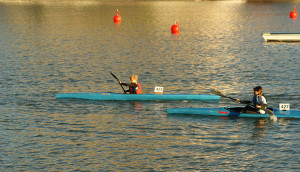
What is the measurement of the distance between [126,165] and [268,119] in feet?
25.1

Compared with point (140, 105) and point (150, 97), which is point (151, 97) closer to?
point (150, 97)

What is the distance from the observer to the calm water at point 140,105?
17391mm

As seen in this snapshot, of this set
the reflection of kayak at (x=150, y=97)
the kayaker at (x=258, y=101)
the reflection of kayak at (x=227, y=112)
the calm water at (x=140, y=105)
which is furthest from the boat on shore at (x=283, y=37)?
the kayaker at (x=258, y=101)

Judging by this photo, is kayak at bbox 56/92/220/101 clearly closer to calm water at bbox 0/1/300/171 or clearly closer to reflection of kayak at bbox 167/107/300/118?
calm water at bbox 0/1/300/171

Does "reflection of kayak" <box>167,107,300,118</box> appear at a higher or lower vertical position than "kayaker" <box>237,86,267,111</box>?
lower

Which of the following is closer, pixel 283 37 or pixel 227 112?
pixel 227 112

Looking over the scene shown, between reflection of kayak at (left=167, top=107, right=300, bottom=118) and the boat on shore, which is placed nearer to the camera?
reflection of kayak at (left=167, top=107, right=300, bottom=118)

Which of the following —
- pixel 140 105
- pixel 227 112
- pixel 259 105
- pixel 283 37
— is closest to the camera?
pixel 259 105

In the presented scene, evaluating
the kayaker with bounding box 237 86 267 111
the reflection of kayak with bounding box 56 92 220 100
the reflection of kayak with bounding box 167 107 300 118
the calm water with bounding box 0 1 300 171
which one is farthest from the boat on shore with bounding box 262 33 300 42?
the kayaker with bounding box 237 86 267 111

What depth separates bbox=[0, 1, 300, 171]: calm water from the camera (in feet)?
57.1

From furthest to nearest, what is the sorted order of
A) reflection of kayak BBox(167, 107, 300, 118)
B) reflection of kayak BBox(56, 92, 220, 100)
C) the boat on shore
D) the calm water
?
the boat on shore < reflection of kayak BBox(56, 92, 220, 100) < reflection of kayak BBox(167, 107, 300, 118) < the calm water

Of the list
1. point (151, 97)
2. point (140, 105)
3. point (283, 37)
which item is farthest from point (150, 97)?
point (283, 37)

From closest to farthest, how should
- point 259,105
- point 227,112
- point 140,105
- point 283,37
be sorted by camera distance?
point 259,105, point 227,112, point 140,105, point 283,37

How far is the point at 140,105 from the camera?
80.2ft
